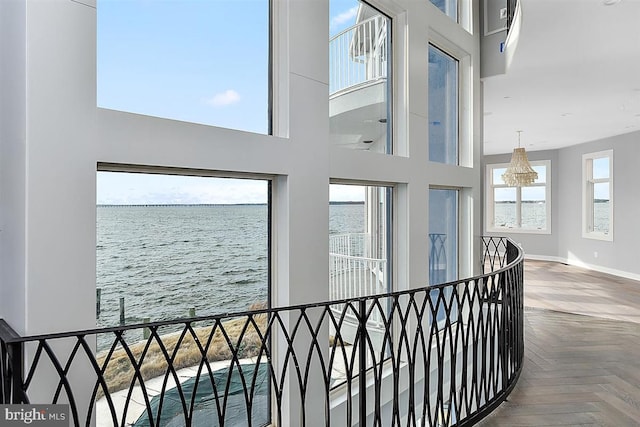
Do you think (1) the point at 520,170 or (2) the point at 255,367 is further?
(1) the point at 520,170

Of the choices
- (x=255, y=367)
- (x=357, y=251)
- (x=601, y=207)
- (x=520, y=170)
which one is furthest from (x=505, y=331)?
(x=601, y=207)

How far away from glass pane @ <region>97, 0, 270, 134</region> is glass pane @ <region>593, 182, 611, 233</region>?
877 centimetres

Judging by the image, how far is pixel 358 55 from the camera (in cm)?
368

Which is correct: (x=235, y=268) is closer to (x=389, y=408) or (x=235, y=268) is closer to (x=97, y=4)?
(x=97, y=4)

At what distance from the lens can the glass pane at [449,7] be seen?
4762mm

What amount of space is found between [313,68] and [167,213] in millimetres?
1319

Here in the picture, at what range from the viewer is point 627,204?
28.0ft

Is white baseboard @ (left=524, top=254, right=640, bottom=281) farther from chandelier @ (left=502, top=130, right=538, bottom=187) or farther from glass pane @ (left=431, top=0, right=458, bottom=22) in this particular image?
glass pane @ (left=431, top=0, right=458, bottom=22)

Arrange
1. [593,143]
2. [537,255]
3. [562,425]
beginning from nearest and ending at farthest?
[562,425] → [593,143] → [537,255]

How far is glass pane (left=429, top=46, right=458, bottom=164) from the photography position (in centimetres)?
470

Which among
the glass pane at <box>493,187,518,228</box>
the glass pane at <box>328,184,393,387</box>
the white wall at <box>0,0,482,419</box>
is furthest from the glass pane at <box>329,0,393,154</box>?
the glass pane at <box>493,187,518,228</box>

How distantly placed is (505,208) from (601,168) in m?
2.60

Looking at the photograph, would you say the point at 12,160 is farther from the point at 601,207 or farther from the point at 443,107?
the point at 601,207

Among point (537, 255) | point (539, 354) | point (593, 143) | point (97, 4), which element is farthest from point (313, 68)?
point (537, 255)
